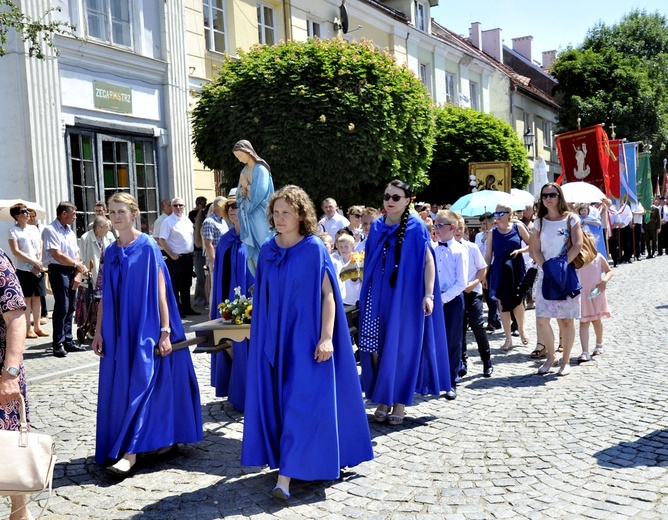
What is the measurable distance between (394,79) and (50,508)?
12099 millimetres

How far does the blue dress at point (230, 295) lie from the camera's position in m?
→ 6.61

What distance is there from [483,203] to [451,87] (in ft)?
74.6

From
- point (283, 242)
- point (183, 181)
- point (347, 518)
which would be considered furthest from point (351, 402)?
point (183, 181)

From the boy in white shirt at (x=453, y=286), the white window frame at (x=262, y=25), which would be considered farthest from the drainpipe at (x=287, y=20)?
the boy in white shirt at (x=453, y=286)

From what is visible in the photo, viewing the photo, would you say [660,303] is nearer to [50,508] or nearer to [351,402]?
[351,402]

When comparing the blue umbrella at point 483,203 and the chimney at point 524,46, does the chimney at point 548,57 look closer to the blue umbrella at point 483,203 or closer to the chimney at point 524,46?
the chimney at point 524,46

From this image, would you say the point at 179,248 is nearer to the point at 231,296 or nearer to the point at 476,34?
the point at 231,296

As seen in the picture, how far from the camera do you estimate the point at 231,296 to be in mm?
6723

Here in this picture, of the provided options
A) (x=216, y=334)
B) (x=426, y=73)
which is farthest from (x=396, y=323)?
(x=426, y=73)

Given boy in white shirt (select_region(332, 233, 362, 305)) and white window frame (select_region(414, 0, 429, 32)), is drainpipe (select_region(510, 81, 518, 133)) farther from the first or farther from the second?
boy in white shirt (select_region(332, 233, 362, 305))

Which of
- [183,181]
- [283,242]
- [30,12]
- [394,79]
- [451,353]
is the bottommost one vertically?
[451,353]

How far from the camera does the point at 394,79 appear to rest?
1515 cm

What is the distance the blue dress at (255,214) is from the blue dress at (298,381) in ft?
5.89

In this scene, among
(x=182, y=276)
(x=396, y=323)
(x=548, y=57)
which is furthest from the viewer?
(x=548, y=57)
